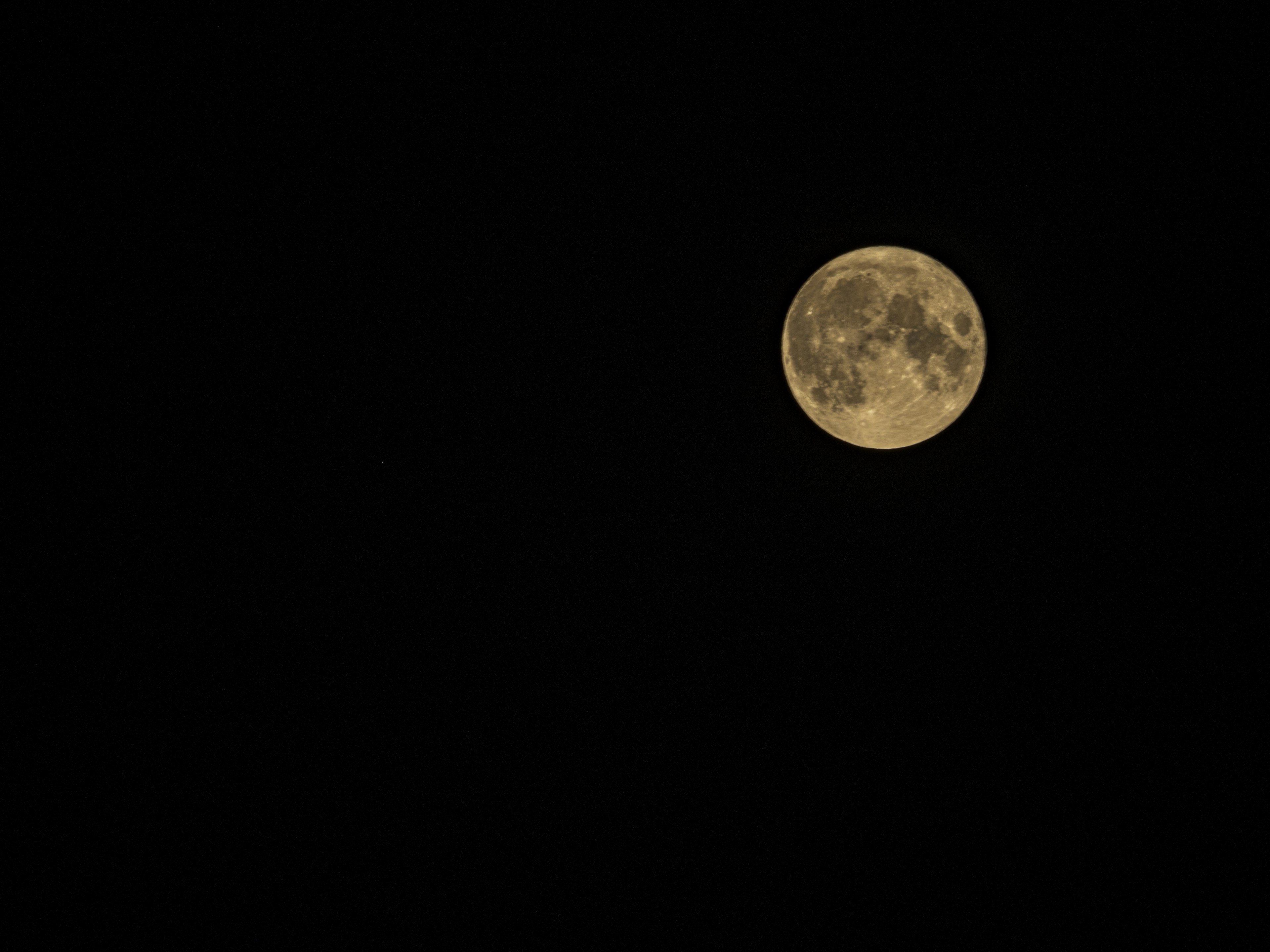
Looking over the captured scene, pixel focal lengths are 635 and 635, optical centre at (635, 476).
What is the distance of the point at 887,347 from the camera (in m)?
2.70

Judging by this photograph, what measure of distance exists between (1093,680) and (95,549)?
5.51m

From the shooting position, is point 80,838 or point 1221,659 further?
point 80,838

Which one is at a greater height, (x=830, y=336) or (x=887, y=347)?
(x=830, y=336)

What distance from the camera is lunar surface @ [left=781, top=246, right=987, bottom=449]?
2.71 meters

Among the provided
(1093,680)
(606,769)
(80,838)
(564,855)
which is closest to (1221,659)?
(1093,680)

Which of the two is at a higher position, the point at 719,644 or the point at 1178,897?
the point at 719,644

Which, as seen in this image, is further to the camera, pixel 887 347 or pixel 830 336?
pixel 830 336

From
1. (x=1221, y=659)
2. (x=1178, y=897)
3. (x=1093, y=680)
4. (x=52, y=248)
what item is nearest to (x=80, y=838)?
(x=52, y=248)

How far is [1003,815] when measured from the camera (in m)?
3.35

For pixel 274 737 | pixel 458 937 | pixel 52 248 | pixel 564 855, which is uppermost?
pixel 52 248

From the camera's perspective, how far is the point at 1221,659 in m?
3.26

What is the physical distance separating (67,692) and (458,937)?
262cm

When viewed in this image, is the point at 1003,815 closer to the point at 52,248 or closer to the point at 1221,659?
the point at 1221,659

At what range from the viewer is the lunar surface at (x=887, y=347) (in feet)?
8.88
